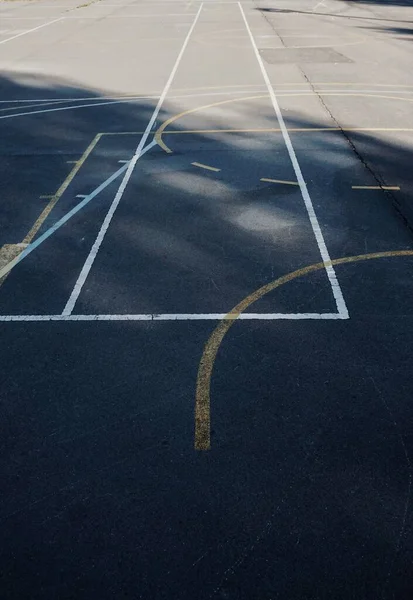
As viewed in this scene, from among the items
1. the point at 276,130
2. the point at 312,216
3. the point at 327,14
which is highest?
the point at 327,14

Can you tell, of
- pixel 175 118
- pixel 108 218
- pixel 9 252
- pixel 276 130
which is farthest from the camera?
pixel 175 118

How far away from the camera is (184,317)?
762 cm

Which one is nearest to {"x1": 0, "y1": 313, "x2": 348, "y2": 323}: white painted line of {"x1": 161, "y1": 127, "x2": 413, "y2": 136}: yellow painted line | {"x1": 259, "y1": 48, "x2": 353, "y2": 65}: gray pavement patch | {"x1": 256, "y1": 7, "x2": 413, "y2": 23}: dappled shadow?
{"x1": 161, "y1": 127, "x2": 413, "y2": 136}: yellow painted line

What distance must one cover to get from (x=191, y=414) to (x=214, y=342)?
1.37m

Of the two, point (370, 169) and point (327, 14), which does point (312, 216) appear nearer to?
point (370, 169)

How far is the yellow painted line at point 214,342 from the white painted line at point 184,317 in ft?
0.71

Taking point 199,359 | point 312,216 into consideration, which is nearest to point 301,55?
point 312,216

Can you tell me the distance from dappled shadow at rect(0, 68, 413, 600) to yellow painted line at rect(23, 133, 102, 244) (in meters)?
0.16

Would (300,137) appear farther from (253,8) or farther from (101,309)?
(253,8)

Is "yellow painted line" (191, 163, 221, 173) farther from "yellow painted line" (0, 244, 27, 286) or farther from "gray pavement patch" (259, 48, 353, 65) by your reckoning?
"gray pavement patch" (259, 48, 353, 65)

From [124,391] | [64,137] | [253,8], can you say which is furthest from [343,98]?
[253,8]

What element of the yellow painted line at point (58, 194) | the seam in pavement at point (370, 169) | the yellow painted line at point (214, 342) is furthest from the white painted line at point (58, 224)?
the seam in pavement at point (370, 169)

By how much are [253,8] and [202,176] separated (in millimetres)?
34330

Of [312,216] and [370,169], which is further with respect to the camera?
[370,169]
